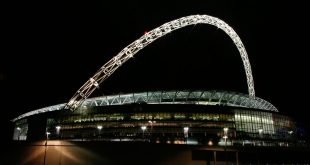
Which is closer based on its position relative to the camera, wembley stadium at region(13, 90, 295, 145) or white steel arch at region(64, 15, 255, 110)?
white steel arch at region(64, 15, 255, 110)

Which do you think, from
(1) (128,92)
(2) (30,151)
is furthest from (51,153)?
(1) (128,92)

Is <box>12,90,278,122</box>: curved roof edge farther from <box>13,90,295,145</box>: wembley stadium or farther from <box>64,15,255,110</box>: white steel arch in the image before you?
<box>64,15,255,110</box>: white steel arch

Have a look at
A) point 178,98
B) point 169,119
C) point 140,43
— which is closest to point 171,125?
point 169,119

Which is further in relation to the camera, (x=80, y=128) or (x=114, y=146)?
(x=80, y=128)

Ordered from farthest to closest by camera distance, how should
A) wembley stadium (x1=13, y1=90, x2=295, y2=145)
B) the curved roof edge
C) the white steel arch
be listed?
1. the curved roof edge
2. wembley stadium (x1=13, y1=90, x2=295, y2=145)
3. the white steel arch

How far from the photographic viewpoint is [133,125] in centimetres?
6975

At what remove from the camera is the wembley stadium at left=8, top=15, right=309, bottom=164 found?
149 ft

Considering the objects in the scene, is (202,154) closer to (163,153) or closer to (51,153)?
(163,153)

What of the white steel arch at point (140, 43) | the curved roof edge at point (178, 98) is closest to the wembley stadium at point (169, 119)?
the curved roof edge at point (178, 98)

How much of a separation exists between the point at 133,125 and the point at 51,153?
2444 centimetres

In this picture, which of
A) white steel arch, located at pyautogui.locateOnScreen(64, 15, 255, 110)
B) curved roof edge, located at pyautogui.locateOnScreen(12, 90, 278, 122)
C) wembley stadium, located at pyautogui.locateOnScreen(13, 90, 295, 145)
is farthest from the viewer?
curved roof edge, located at pyautogui.locateOnScreen(12, 90, 278, 122)

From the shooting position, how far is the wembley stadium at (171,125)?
4547 cm

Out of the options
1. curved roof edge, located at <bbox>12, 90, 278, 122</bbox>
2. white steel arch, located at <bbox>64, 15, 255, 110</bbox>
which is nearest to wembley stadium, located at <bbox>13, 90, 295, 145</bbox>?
curved roof edge, located at <bbox>12, 90, 278, 122</bbox>

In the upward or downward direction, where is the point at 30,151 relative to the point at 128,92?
downward
